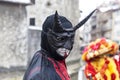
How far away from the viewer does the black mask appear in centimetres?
351

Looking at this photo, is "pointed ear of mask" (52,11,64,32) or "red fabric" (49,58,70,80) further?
"red fabric" (49,58,70,80)

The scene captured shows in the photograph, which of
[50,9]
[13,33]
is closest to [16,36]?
[13,33]

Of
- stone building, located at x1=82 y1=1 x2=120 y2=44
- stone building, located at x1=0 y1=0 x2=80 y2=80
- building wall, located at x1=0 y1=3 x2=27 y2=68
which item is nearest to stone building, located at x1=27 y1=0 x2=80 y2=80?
stone building, located at x1=0 y1=0 x2=80 y2=80

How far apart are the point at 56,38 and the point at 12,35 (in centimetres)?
1598

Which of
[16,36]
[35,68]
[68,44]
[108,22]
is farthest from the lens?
[108,22]

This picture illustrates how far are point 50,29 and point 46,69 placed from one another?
0.26m

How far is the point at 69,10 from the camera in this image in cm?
3438

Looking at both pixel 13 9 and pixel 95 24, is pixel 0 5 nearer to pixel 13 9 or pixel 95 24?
pixel 13 9

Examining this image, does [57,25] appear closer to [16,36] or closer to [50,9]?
[16,36]

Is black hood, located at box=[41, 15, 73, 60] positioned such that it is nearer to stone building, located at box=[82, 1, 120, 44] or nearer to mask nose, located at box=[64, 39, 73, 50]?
mask nose, located at box=[64, 39, 73, 50]

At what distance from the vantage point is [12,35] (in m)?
19.4

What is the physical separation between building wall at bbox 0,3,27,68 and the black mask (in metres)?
14.9

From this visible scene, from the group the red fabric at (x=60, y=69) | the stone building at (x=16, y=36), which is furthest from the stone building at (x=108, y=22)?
the red fabric at (x=60, y=69)

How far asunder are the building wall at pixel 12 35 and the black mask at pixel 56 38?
49.0 ft
